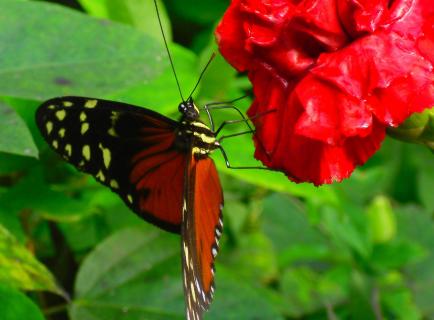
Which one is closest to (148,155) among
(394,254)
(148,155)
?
(148,155)

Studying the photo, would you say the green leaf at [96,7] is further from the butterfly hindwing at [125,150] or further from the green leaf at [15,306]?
the green leaf at [15,306]

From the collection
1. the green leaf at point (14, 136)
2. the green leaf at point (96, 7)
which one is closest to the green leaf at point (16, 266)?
the green leaf at point (14, 136)

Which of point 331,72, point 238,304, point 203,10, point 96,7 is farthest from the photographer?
point 203,10

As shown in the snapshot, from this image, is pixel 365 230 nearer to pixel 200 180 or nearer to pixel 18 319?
pixel 200 180

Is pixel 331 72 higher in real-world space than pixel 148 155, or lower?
higher

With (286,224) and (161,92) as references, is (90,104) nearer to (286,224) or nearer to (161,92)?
(161,92)

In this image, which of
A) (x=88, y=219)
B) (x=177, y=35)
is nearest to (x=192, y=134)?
(x=88, y=219)
